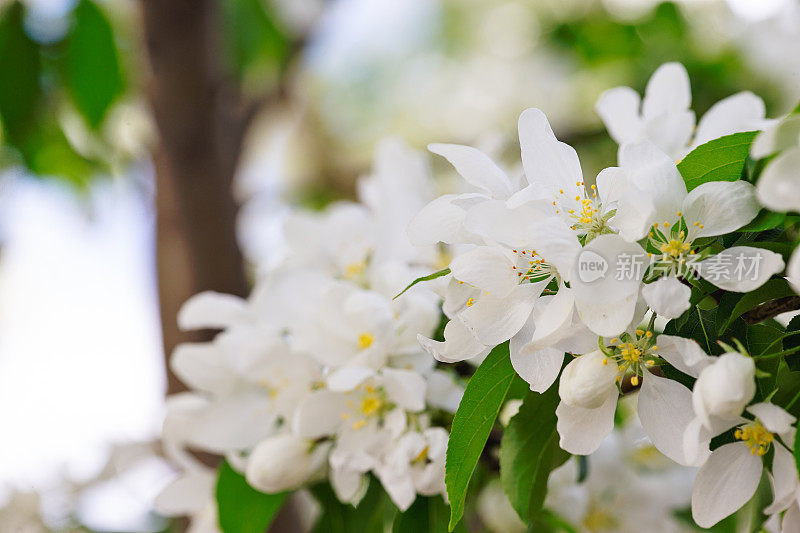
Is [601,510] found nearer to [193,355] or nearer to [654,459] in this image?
[654,459]

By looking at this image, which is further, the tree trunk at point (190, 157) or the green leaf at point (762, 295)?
the tree trunk at point (190, 157)

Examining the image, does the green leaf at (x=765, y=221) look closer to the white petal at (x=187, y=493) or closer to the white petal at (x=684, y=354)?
the white petal at (x=684, y=354)

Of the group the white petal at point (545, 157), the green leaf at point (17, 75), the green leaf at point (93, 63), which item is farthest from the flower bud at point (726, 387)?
the green leaf at point (17, 75)

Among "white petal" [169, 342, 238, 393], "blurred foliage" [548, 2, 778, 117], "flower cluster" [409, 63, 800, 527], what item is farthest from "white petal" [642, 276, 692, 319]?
"blurred foliage" [548, 2, 778, 117]

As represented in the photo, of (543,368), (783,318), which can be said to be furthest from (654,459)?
(543,368)

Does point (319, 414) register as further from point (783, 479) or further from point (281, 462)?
point (783, 479)

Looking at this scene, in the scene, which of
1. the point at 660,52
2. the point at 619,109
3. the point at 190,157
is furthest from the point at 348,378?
the point at 660,52

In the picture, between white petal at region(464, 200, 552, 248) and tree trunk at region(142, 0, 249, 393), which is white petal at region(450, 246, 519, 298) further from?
tree trunk at region(142, 0, 249, 393)
